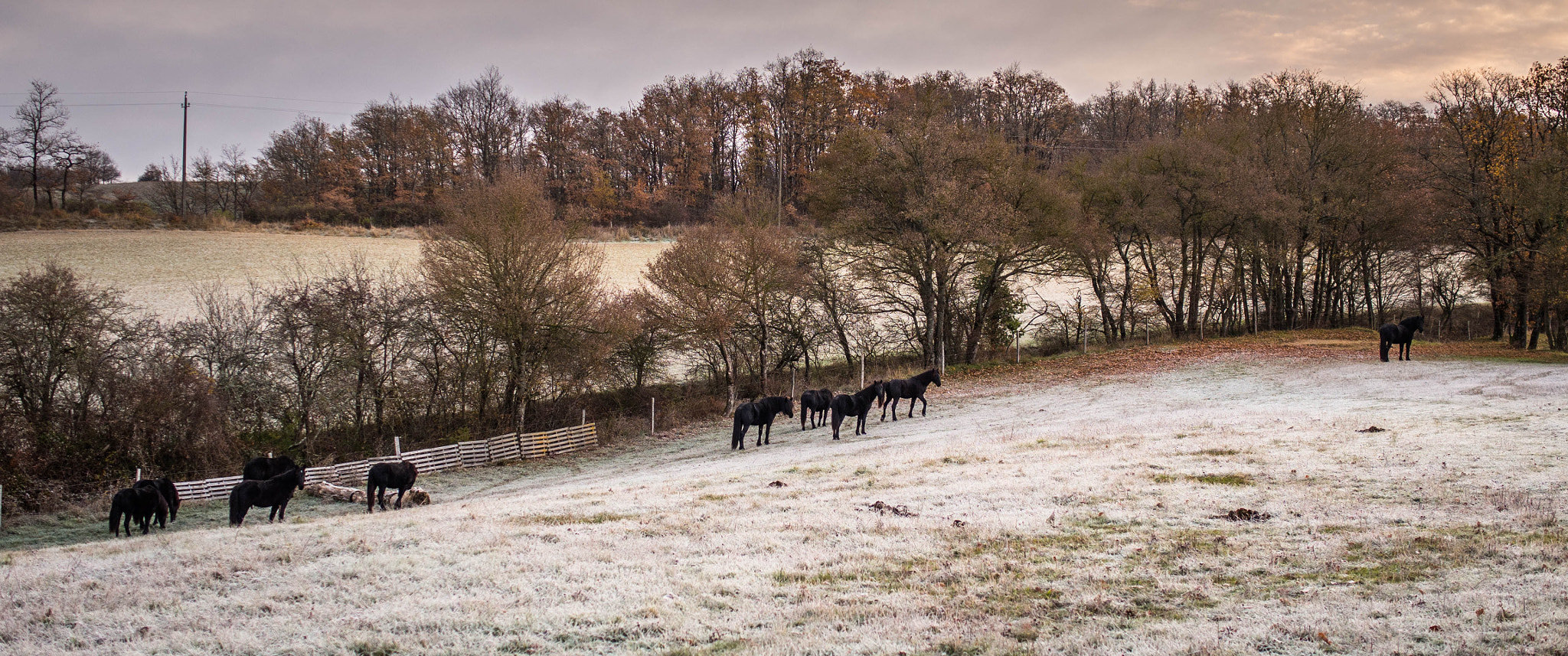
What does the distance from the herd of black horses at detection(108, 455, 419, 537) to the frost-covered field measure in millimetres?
16978

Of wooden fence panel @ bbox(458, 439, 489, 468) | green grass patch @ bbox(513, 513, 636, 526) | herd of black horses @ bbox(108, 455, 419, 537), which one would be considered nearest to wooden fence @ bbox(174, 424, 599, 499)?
wooden fence panel @ bbox(458, 439, 489, 468)

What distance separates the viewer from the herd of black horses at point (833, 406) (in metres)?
22.2

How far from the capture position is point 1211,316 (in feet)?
151

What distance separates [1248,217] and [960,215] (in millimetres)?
16966

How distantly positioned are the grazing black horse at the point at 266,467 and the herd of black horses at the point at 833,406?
1095 centimetres

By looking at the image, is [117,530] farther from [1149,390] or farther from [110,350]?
[1149,390]

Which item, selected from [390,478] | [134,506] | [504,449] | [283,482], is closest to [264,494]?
[283,482]

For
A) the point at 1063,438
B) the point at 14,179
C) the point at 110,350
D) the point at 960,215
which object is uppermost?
the point at 14,179

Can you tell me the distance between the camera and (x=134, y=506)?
14.4 m

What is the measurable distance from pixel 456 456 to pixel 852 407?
11.8 metres

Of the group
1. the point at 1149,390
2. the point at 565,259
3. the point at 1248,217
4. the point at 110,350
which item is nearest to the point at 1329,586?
the point at 1149,390

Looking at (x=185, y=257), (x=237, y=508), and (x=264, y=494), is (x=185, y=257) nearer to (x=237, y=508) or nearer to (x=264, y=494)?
(x=264, y=494)

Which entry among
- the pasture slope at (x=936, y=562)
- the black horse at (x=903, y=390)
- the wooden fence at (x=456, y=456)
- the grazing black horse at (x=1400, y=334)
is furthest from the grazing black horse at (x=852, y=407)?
the grazing black horse at (x=1400, y=334)

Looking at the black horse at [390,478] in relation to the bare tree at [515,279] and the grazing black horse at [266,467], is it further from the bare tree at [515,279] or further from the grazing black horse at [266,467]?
the bare tree at [515,279]
